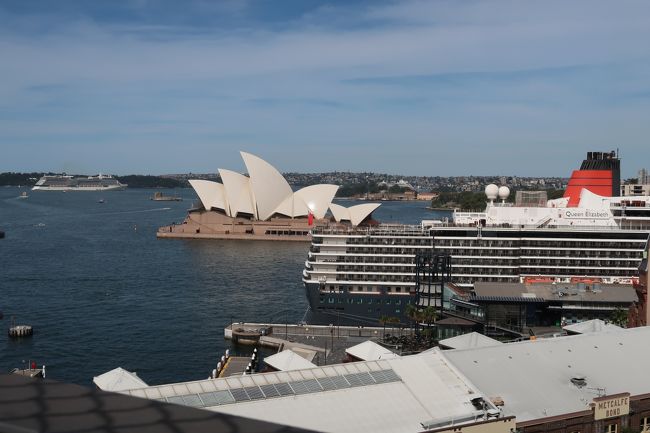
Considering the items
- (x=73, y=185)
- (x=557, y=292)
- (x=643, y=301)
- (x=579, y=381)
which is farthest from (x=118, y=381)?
(x=73, y=185)

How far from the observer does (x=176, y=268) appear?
42.6 meters

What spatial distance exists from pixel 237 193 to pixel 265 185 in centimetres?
288

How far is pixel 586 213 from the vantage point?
28.9 m

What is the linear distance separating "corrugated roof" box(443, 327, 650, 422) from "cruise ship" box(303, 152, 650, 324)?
11.1 m

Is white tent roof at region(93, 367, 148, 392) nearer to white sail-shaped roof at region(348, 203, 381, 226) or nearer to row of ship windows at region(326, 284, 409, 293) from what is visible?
row of ship windows at region(326, 284, 409, 293)

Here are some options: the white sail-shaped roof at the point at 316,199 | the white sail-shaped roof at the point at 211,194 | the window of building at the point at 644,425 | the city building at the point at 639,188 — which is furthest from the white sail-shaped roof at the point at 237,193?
the window of building at the point at 644,425

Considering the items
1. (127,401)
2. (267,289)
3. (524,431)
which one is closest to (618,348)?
(524,431)

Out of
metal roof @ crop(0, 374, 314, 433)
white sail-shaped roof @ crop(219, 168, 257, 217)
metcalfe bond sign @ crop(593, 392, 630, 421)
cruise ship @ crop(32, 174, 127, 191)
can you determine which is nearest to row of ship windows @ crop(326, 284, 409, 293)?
metcalfe bond sign @ crop(593, 392, 630, 421)

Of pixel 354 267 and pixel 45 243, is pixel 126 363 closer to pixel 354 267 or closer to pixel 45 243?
pixel 354 267

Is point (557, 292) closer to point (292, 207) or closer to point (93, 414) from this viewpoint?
point (93, 414)

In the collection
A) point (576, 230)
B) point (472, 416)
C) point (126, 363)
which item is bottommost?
point (126, 363)

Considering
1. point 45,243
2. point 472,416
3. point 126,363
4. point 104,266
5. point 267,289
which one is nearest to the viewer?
point 472,416

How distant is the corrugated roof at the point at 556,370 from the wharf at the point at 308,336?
26.4 feet

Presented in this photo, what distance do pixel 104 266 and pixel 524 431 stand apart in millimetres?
34315
